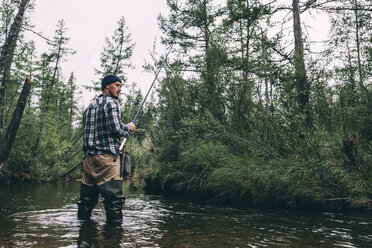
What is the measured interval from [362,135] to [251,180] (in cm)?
228

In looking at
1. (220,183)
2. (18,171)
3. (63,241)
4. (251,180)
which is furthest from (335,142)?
(18,171)

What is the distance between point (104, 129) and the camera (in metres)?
4.34

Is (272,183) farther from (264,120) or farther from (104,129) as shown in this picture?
(104,129)

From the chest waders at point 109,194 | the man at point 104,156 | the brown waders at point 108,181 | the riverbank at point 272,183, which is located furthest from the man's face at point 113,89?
the riverbank at point 272,183

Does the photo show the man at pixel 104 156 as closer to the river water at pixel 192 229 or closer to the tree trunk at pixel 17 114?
the river water at pixel 192 229

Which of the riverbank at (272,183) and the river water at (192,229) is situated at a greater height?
the riverbank at (272,183)

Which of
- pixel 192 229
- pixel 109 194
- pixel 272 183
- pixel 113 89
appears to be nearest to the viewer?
pixel 109 194

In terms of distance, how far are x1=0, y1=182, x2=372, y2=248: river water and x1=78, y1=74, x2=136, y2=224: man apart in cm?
32

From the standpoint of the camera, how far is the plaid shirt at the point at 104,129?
4.29m

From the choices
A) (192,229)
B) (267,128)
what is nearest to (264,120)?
(267,128)

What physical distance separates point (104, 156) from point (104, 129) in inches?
14.5

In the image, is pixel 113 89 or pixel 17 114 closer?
pixel 113 89


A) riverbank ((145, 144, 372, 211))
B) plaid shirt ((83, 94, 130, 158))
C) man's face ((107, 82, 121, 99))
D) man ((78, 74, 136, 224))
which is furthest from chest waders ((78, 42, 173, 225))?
riverbank ((145, 144, 372, 211))

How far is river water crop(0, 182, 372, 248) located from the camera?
3.46 m
